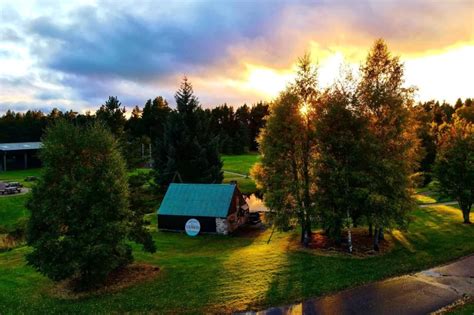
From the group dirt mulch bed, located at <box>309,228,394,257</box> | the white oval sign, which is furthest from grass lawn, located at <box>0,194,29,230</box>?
dirt mulch bed, located at <box>309,228,394,257</box>

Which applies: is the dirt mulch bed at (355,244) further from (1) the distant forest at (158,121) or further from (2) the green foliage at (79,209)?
(1) the distant forest at (158,121)

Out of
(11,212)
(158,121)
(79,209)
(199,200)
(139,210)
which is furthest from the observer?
(158,121)

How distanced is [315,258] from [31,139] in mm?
101250

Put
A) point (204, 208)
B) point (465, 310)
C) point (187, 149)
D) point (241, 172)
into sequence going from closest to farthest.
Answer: point (465, 310) < point (204, 208) < point (187, 149) < point (241, 172)

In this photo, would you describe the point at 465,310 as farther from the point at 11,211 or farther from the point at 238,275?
the point at 11,211

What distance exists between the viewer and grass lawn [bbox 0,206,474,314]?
18.9 m

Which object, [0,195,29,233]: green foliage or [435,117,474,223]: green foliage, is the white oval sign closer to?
[0,195,29,233]: green foliage

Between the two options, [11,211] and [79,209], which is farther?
[11,211]

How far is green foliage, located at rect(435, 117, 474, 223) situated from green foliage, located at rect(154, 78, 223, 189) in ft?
95.8

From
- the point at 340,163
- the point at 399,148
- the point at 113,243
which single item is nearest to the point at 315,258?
the point at 340,163

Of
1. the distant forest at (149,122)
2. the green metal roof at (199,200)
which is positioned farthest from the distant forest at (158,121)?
the green metal roof at (199,200)

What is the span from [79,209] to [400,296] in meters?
16.8

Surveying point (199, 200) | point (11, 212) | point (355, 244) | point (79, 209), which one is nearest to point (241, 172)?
point (199, 200)

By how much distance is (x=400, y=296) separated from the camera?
18688 mm
